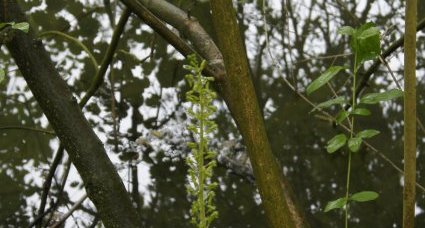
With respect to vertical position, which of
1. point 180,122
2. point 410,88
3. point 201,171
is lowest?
point 201,171

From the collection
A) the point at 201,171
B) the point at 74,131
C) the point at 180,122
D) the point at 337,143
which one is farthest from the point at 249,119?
the point at 180,122

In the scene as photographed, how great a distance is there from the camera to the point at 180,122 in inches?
80.6

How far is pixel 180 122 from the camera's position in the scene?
205cm

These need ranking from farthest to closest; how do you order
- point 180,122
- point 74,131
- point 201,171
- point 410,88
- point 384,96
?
point 180,122, point 74,131, point 384,96, point 410,88, point 201,171

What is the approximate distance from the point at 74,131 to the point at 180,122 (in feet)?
3.41

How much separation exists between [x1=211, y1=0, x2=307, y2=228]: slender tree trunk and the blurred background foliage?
993 mm

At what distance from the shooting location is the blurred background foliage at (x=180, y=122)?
178cm

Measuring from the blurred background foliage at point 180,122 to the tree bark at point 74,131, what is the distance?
0.62 metres

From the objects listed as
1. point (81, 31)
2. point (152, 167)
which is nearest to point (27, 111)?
point (81, 31)

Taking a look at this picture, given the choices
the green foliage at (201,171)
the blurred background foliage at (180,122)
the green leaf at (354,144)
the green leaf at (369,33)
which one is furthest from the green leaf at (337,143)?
the blurred background foliage at (180,122)

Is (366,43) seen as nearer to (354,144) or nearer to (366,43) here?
(366,43)

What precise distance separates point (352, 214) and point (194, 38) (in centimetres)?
74

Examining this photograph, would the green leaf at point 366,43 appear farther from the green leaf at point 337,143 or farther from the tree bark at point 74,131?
the tree bark at point 74,131

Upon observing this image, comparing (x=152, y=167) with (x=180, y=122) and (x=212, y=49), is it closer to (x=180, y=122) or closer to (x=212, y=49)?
(x=180, y=122)
